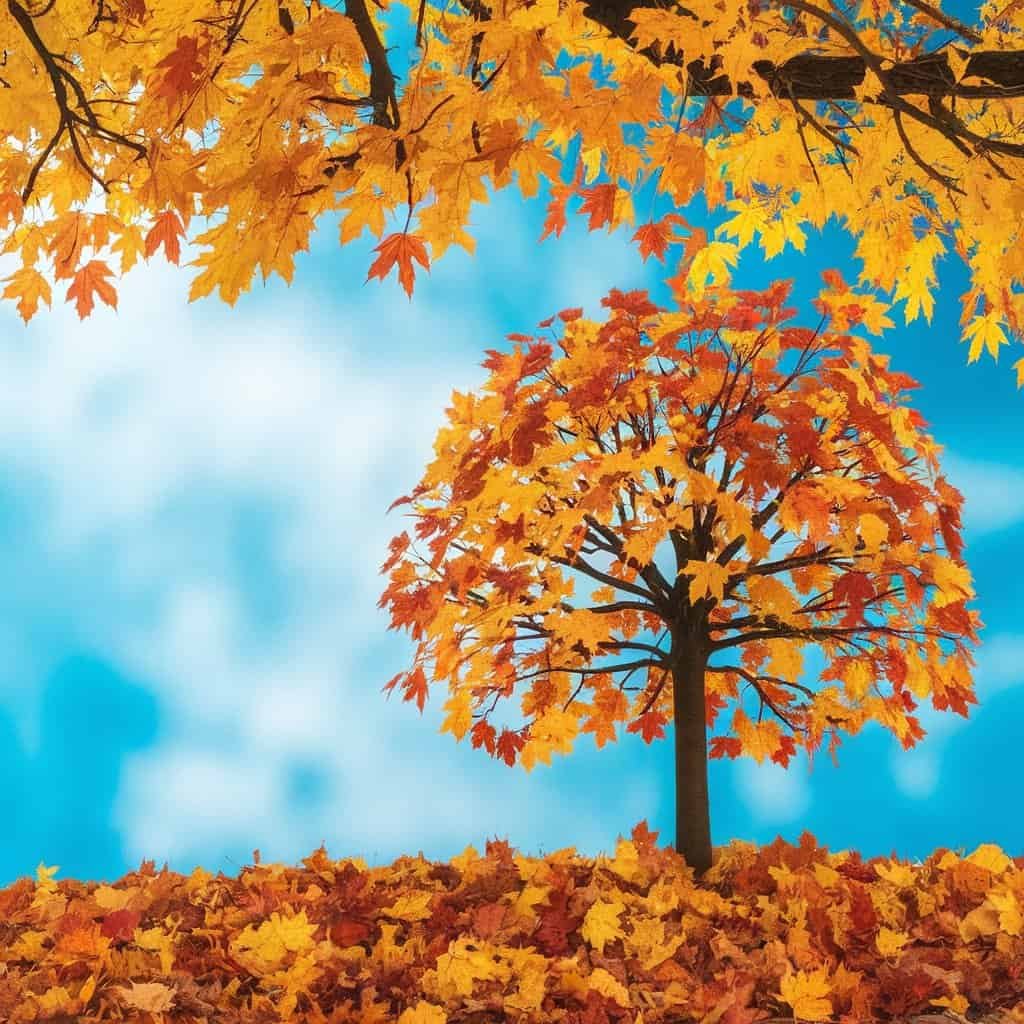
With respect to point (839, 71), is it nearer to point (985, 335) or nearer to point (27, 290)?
point (985, 335)

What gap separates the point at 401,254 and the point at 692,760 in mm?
2994

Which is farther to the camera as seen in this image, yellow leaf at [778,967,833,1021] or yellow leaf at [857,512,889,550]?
yellow leaf at [857,512,889,550]

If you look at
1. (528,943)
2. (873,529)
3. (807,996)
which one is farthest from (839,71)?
(528,943)

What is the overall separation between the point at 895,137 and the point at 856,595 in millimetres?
1832

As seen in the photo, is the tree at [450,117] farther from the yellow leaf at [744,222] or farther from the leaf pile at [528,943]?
the leaf pile at [528,943]

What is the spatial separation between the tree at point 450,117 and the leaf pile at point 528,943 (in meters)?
2.44

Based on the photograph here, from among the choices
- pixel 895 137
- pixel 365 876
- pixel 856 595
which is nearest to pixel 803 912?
pixel 856 595

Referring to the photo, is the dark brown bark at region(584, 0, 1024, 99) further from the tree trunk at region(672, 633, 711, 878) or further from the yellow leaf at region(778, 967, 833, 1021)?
the yellow leaf at region(778, 967, 833, 1021)

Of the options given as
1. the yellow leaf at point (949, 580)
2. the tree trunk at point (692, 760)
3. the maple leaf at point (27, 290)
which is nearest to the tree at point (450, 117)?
the maple leaf at point (27, 290)

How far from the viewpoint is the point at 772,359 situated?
4668mm

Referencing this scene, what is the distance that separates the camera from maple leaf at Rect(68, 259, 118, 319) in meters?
4.02

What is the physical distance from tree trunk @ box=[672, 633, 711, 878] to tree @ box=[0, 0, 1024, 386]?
211 cm

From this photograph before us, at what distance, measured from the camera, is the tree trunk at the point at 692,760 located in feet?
16.0

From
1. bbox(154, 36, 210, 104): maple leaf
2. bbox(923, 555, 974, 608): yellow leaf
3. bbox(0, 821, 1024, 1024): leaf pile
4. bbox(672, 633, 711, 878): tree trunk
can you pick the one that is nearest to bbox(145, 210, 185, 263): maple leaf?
bbox(154, 36, 210, 104): maple leaf
